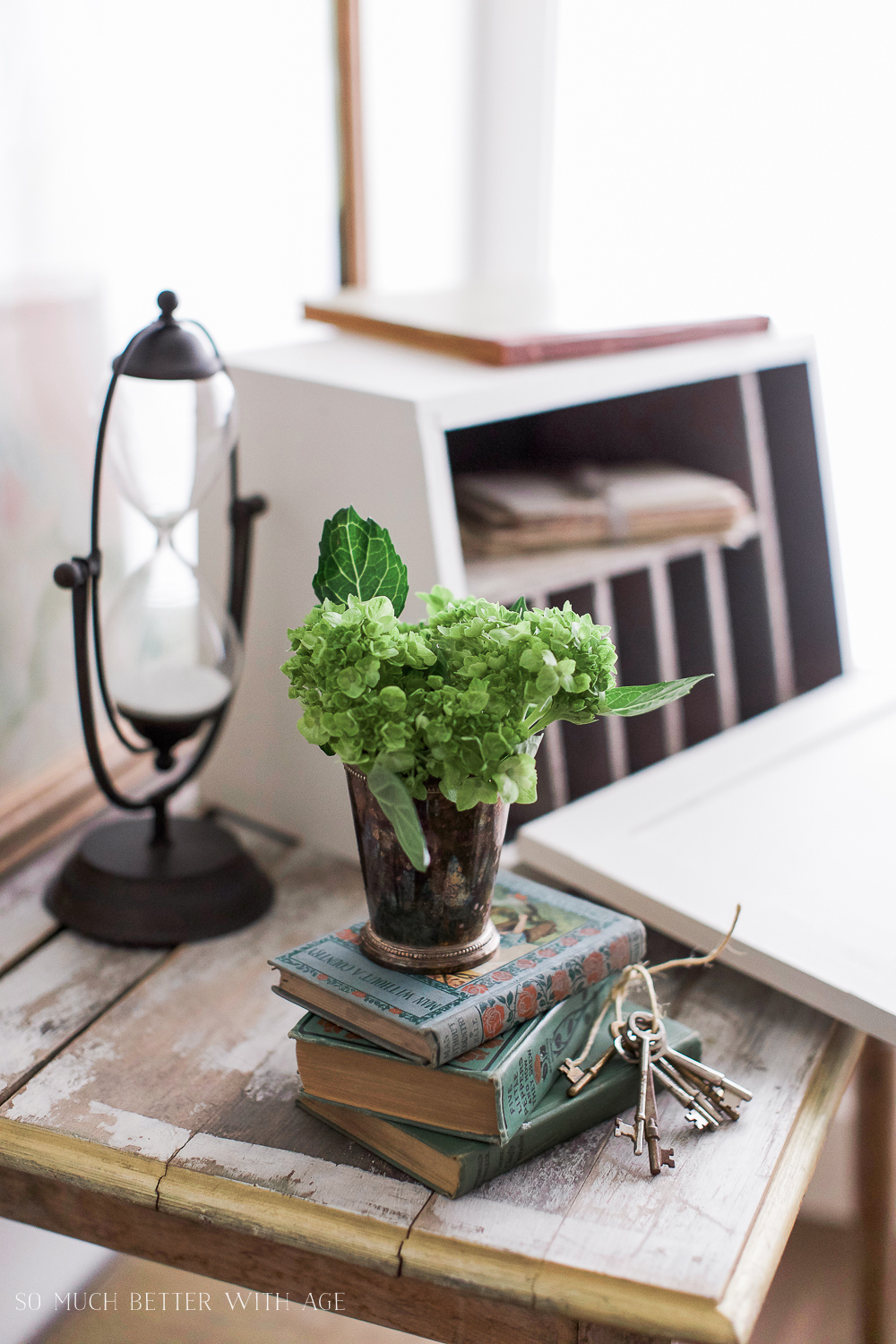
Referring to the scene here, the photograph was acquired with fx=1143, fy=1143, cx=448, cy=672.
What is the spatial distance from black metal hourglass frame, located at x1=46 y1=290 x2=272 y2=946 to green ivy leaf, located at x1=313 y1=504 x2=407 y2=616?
0.26 m

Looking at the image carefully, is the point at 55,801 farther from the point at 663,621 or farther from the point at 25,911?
the point at 663,621

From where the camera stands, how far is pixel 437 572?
104 centimetres

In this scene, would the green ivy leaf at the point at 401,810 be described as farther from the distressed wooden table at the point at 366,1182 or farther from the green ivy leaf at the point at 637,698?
the distressed wooden table at the point at 366,1182

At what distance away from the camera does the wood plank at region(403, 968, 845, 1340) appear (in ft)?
2.21

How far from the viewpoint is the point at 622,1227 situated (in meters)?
0.72

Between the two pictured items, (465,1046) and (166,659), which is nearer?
(465,1046)

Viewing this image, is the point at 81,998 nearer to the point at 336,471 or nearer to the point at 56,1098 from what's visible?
the point at 56,1098

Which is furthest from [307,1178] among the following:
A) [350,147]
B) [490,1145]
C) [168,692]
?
[350,147]

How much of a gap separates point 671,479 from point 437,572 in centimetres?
50

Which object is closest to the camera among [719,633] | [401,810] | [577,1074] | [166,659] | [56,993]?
[401,810]

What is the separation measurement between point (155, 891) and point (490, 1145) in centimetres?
46

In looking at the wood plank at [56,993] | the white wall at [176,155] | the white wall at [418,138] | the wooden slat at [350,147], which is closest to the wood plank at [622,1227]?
the wood plank at [56,993]

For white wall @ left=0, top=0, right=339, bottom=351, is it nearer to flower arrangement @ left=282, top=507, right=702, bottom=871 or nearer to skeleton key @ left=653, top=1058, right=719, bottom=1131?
flower arrangement @ left=282, top=507, right=702, bottom=871

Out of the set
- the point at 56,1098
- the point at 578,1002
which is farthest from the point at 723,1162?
the point at 56,1098
